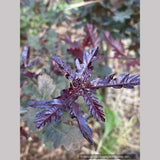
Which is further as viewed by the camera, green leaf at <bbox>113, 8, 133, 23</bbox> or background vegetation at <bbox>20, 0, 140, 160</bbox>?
green leaf at <bbox>113, 8, 133, 23</bbox>

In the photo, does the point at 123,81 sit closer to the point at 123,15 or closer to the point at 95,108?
the point at 95,108

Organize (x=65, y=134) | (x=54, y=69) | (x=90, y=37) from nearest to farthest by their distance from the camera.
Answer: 1. (x=65, y=134)
2. (x=90, y=37)
3. (x=54, y=69)

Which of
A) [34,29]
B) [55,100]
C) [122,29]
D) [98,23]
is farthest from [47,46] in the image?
[34,29]

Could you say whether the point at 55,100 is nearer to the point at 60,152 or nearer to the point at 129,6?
the point at 129,6

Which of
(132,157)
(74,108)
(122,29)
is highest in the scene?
(122,29)

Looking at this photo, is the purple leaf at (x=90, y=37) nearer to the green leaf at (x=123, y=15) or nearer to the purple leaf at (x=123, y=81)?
the green leaf at (x=123, y=15)

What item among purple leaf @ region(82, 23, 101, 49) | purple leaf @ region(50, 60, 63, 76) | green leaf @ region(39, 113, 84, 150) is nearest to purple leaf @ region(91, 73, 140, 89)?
green leaf @ region(39, 113, 84, 150)

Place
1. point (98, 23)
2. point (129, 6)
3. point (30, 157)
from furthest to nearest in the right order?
point (30, 157) → point (98, 23) → point (129, 6)

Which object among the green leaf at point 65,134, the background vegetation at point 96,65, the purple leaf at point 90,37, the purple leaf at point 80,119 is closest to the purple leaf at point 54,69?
the background vegetation at point 96,65

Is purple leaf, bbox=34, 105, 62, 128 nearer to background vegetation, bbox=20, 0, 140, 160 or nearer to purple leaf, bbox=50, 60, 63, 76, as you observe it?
background vegetation, bbox=20, 0, 140, 160

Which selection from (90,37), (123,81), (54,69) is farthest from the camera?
(54,69)

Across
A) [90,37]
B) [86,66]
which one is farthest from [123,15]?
[86,66]

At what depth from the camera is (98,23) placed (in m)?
1.36

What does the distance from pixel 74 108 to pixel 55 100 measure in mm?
58
